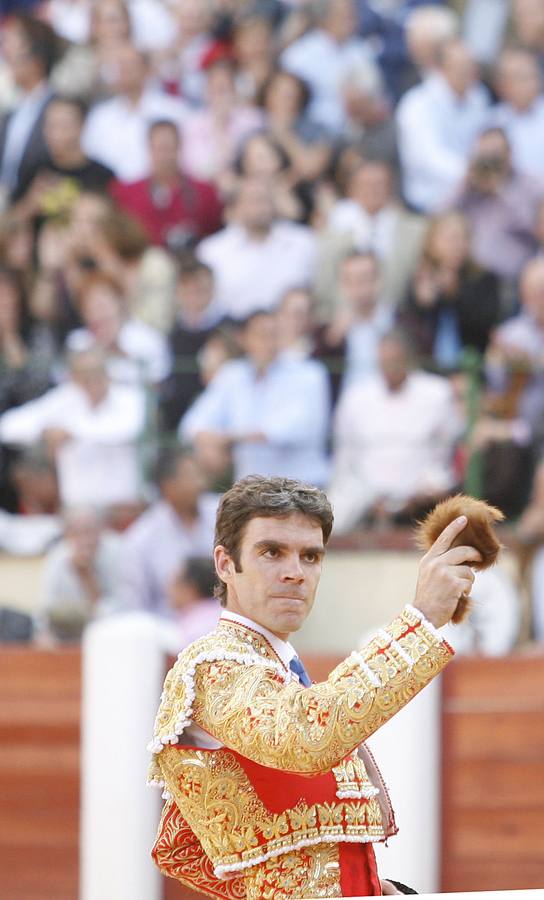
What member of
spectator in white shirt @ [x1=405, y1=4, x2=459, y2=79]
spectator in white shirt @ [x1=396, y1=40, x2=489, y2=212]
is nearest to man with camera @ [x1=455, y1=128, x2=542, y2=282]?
spectator in white shirt @ [x1=396, y1=40, x2=489, y2=212]

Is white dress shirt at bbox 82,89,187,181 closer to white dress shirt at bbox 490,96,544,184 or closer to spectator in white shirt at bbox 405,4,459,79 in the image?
spectator in white shirt at bbox 405,4,459,79

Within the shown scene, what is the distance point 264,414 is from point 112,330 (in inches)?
33.0

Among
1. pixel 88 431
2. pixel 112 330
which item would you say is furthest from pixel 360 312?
pixel 88 431

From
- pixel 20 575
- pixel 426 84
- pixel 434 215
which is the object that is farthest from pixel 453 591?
pixel 426 84

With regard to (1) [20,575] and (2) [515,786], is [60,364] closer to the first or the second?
(1) [20,575]

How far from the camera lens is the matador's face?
72.7 inches

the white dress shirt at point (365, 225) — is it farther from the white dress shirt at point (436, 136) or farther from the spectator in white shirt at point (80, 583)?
the spectator in white shirt at point (80, 583)

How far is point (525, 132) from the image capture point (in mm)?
6941

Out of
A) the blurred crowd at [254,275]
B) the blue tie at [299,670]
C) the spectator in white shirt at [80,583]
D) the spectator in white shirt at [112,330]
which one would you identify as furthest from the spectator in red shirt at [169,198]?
the blue tie at [299,670]

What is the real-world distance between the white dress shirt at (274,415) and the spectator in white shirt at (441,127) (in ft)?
3.72

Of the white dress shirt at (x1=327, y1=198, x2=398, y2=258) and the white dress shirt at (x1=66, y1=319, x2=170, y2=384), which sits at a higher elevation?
the white dress shirt at (x1=327, y1=198, x2=398, y2=258)

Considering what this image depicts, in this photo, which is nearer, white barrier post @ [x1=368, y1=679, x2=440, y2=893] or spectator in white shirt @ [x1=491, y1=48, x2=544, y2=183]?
white barrier post @ [x1=368, y1=679, x2=440, y2=893]

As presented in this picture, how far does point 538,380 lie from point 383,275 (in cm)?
84

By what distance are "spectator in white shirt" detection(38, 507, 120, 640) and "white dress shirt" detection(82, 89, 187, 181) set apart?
79.5 inches
